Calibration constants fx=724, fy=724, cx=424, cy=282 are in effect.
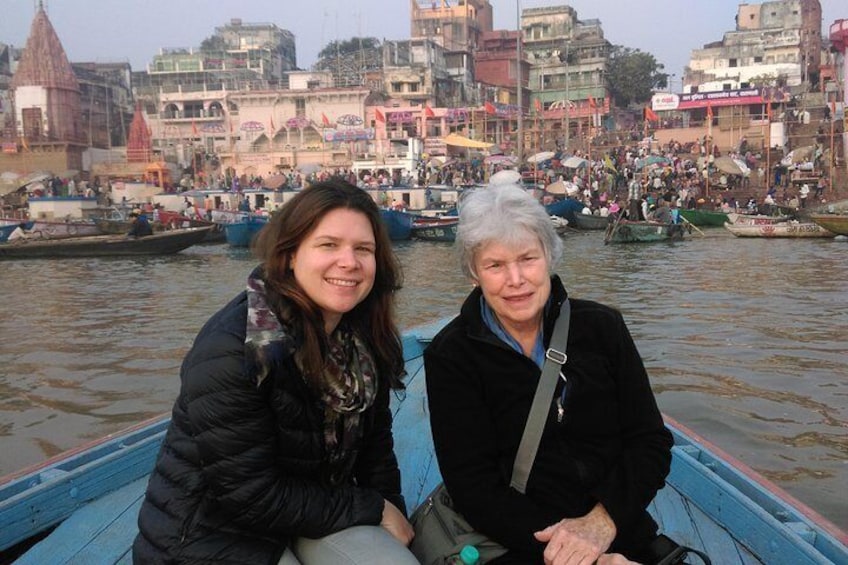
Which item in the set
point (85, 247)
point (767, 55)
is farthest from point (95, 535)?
point (767, 55)

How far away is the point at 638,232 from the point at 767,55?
137 feet

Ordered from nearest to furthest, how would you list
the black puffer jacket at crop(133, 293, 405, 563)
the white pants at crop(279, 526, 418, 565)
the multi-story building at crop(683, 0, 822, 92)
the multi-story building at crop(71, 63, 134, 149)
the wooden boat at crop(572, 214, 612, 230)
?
1. the black puffer jacket at crop(133, 293, 405, 563)
2. the white pants at crop(279, 526, 418, 565)
3. the wooden boat at crop(572, 214, 612, 230)
4. the multi-story building at crop(683, 0, 822, 92)
5. the multi-story building at crop(71, 63, 134, 149)

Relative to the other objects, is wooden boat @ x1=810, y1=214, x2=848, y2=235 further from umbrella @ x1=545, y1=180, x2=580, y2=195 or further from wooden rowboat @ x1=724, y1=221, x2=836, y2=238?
umbrella @ x1=545, y1=180, x2=580, y2=195

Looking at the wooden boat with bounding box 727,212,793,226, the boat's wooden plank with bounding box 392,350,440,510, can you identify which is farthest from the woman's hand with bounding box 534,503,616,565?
the wooden boat with bounding box 727,212,793,226

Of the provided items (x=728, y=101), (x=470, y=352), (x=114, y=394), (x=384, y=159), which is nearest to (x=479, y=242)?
(x=470, y=352)

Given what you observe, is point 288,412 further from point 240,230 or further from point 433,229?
point 433,229

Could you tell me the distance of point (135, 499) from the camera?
283 centimetres

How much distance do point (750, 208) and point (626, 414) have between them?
29872 millimetres

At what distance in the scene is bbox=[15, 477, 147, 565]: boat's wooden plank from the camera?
2371 mm

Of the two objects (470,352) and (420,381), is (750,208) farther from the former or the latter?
(470,352)

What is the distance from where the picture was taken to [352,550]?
185 centimetres

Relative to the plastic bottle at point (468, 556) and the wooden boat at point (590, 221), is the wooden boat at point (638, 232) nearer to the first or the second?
the wooden boat at point (590, 221)

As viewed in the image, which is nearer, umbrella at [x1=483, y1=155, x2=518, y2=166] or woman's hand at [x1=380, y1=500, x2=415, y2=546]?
woman's hand at [x1=380, y1=500, x2=415, y2=546]

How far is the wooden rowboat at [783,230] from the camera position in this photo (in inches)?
833
